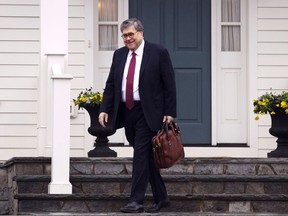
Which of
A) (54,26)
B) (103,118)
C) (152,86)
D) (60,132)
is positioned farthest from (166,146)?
(54,26)

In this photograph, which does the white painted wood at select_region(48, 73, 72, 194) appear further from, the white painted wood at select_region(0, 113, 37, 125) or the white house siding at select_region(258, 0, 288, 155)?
the white house siding at select_region(258, 0, 288, 155)

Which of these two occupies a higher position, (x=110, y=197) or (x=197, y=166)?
(x=197, y=166)

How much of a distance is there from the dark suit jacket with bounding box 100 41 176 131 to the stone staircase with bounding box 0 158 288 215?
0.96m

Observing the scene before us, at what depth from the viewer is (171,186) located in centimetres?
1035

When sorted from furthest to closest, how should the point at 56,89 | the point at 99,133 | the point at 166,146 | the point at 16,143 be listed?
1. the point at 16,143
2. the point at 99,133
3. the point at 56,89
4. the point at 166,146

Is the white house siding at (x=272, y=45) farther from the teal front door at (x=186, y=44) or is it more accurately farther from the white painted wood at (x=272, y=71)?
the teal front door at (x=186, y=44)

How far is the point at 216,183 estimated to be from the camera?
10.4 m

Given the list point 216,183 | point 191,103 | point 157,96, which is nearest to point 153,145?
point 157,96

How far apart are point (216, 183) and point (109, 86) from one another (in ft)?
5.11

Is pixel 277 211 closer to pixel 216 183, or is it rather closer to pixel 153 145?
pixel 216 183

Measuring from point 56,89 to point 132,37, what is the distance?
1231mm

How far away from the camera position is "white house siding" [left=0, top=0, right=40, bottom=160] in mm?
12969

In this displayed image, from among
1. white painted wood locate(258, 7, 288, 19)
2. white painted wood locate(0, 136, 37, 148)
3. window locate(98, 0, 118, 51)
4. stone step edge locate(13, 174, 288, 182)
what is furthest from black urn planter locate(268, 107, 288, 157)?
white painted wood locate(0, 136, 37, 148)

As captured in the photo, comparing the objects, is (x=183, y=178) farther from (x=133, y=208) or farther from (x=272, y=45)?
(x=272, y=45)
